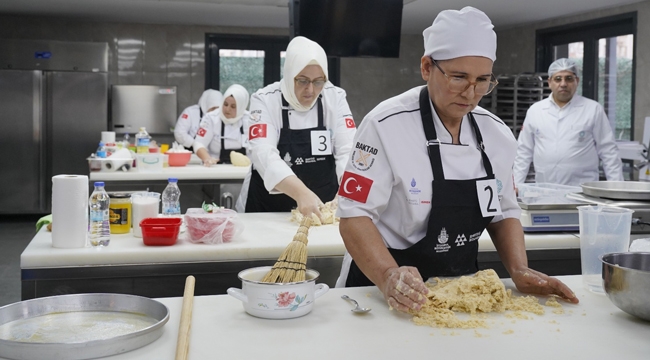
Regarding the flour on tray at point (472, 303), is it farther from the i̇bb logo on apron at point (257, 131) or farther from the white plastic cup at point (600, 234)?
the i̇bb logo on apron at point (257, 131)

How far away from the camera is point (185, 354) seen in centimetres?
133

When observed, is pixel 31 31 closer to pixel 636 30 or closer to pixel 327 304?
pixel 636 30

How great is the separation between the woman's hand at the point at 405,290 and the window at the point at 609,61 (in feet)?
22.1

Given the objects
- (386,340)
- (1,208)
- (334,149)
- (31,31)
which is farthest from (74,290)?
(31,31)

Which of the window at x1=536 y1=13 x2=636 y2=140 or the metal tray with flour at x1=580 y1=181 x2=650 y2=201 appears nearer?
the metal tray with flour at x1=580 y1=181 x2=650 y2=201

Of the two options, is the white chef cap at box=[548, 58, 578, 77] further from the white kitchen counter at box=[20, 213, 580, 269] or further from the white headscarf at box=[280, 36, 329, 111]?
the white kitchen counter at box=[20, 213, 580, 269]

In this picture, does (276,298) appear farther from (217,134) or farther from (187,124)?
(187,124)

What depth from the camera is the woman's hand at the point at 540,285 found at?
5.99 ft

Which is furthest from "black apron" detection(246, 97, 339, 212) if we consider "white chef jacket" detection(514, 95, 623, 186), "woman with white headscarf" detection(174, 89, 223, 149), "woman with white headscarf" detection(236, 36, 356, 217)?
"woman with white headscarf" detection(174, 89, 223, 149)

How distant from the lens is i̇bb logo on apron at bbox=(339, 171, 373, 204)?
75.6 inches

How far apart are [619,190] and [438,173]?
130 centimetres

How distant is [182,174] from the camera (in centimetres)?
543

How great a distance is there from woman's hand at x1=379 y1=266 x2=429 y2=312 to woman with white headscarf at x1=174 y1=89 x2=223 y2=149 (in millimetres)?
7038

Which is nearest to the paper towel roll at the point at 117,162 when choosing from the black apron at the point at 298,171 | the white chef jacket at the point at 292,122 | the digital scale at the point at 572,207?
the black apron at the point at 298,171
